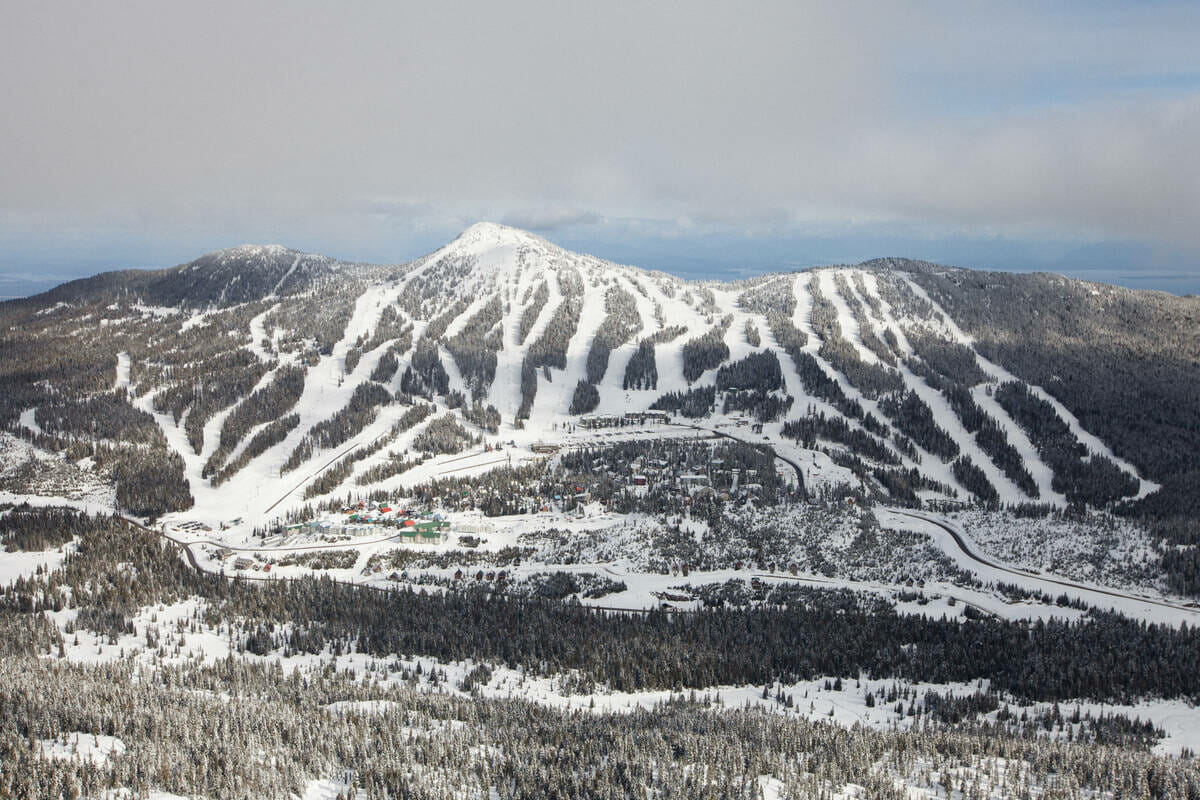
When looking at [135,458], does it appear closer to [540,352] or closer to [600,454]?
[600,454]

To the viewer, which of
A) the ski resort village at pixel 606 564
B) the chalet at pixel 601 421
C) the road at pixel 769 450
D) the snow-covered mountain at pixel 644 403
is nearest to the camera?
the ski resort village at pixel 606 564

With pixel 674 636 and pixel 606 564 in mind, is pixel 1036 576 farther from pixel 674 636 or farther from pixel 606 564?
pixel 606 564

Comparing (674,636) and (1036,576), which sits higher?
(674,636)

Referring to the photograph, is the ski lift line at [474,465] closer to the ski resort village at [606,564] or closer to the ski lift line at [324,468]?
the ski resort village at [606,564]

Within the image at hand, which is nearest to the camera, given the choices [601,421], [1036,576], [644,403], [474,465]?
[1036,576]

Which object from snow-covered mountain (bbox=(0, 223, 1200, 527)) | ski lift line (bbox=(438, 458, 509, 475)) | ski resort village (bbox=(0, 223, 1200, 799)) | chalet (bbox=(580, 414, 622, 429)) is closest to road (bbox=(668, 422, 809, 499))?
ski resort village (bbox=(0, 223, 1200, 799))

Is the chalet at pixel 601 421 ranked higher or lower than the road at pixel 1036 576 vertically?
higher

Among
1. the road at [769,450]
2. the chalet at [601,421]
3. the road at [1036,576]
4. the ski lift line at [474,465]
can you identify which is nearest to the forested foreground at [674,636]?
the road at [1036,576]

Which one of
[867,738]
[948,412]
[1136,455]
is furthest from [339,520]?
[1136,455]

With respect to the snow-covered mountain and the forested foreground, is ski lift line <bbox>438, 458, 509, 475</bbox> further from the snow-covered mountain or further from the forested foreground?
the forested foreground

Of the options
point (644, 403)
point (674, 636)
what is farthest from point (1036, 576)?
point (644, 403)

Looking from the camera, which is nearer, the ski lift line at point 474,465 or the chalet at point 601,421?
the ski lift line at point 474,465
